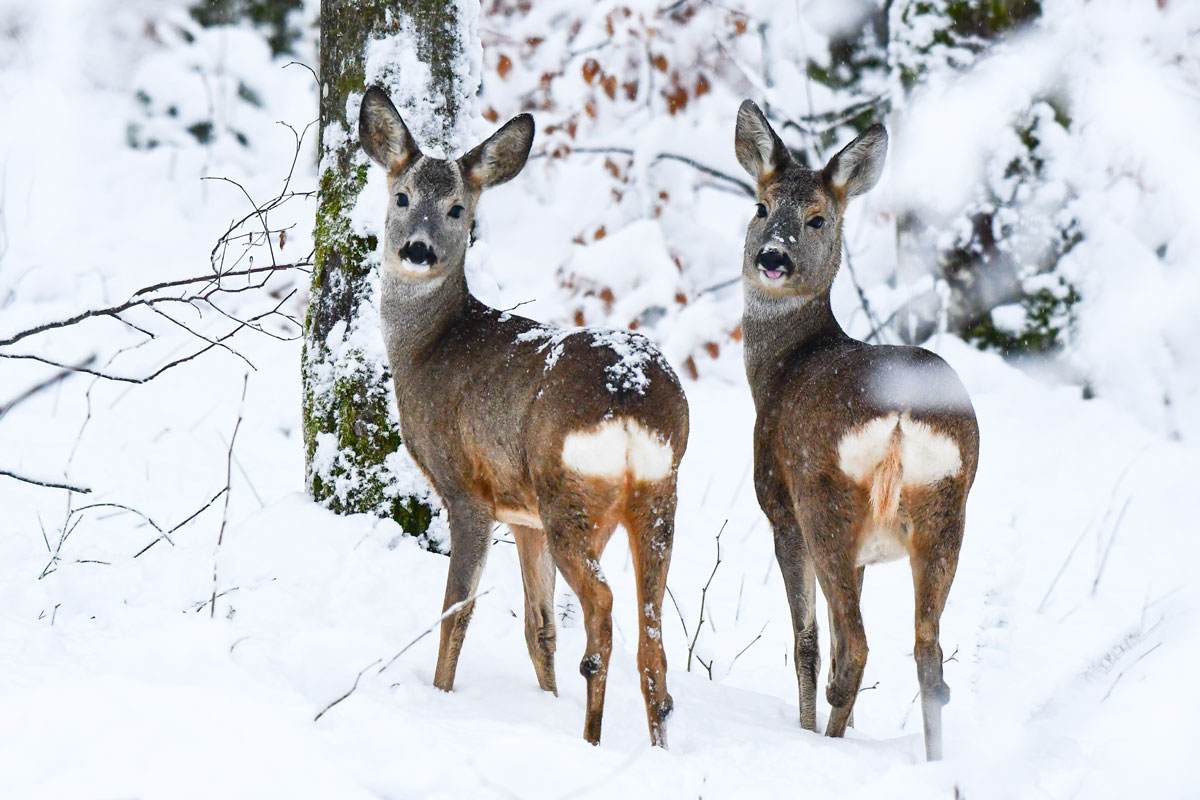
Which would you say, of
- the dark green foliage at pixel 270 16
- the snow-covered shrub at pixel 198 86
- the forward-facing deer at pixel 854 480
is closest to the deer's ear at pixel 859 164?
the forward-facing deer at pixel 854 480

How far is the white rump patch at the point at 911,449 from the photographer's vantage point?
3676mm

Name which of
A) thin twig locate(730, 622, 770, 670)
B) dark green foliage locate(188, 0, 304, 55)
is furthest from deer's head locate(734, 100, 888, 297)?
dark green foliage locate(188, 0, 304, 55)

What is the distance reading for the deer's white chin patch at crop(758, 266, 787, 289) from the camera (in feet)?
15.1

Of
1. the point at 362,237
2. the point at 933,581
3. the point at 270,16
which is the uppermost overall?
the point at 270,16

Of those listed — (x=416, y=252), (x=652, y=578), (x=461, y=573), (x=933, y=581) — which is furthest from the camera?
(x=416, y=252)

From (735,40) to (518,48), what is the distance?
1.95 m

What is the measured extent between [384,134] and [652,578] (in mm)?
2062

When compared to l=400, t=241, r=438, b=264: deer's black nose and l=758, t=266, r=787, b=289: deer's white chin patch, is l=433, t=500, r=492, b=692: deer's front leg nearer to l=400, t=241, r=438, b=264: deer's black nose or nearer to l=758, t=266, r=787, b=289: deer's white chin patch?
l=400, t=241, r=438, b=264: deer's black nose

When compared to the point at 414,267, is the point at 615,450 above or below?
below

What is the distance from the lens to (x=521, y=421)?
150 inches

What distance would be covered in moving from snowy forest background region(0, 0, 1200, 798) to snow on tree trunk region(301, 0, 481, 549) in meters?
0.05

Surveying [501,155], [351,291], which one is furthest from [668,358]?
[501,155]

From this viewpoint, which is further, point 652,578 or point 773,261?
point 773,261

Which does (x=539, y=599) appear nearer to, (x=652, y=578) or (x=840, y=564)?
(x=652, y=578)
